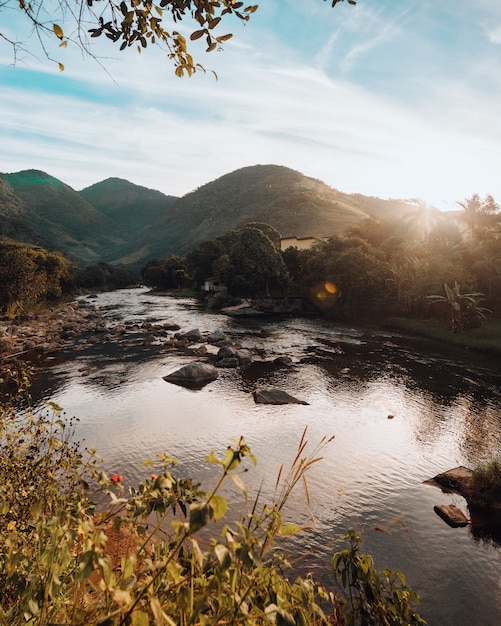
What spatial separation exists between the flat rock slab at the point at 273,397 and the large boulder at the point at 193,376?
4360mm

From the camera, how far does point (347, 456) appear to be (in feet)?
49.4

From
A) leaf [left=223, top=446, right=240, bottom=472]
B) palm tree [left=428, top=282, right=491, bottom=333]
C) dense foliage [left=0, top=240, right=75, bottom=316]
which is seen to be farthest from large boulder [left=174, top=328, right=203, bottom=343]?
leaf [left=223, top=446, right=240, bottom=472]

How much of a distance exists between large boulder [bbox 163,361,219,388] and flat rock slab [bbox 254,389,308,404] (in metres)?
4.36

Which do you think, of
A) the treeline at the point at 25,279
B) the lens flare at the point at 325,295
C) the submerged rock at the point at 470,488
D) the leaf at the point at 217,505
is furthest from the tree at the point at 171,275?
the leaf at the point at 217,505

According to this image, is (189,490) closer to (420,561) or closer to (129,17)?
(129,17)

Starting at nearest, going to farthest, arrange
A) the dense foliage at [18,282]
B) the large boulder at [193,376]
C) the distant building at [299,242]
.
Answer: the large boulder at [193,376], the dense foliage at [18,282], the distant building at [299,242]

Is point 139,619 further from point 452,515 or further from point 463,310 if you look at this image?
point 463,310

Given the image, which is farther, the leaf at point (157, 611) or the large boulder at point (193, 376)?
the large boulder at point (193, 376)

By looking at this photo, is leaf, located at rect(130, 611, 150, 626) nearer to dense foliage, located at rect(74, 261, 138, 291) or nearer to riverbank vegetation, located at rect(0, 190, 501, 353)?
riverbank vegetation, located at rect(0, 190, 501, 353)

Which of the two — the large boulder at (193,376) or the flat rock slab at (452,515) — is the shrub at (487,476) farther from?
the large boulder at (193,376)

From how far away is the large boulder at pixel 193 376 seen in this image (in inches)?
936

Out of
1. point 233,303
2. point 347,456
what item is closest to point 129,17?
point 347,456

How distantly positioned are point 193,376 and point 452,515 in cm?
1642

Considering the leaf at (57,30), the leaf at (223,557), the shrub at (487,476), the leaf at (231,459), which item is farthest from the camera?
the shrub at (487,476)
